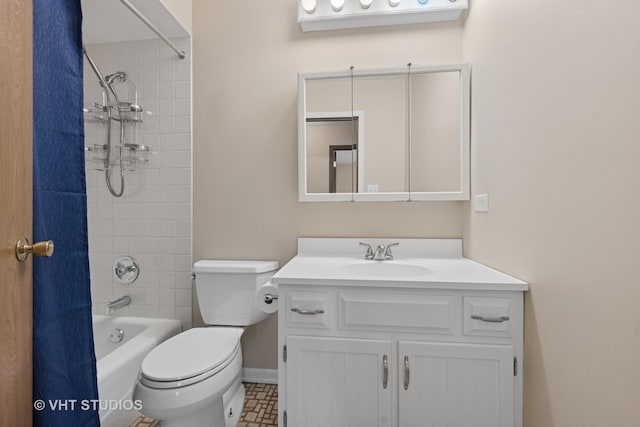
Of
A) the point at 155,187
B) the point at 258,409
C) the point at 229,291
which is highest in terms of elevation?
the point at 155,187

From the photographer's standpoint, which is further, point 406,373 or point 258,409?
point 258,409

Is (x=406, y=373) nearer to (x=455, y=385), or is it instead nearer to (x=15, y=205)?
(x=455, y=385)

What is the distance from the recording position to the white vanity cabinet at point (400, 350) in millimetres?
1122

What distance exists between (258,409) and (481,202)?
5.17 ft

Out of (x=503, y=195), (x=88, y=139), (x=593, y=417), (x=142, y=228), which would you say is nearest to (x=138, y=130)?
(x=88, y=139)

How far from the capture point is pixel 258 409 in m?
1.61

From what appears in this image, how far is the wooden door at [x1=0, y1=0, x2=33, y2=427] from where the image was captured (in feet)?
2.51

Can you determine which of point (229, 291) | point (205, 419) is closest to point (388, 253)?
point (229, 291)

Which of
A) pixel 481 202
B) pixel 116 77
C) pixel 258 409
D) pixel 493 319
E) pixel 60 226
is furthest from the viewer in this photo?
pixel 116 77

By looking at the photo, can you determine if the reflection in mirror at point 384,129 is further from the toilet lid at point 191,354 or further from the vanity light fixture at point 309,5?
the toilet lid at point 191,354

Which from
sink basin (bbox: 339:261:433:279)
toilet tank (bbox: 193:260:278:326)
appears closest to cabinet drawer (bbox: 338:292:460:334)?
sink basin (bbox: 339:261:433:279)

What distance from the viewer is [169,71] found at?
1877 mm

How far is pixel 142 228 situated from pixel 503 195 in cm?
201

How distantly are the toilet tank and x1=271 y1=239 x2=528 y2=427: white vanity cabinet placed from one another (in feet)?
1.56
